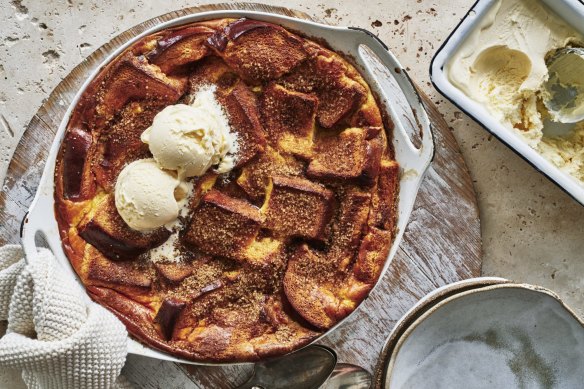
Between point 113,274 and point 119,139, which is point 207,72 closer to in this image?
point 119,139

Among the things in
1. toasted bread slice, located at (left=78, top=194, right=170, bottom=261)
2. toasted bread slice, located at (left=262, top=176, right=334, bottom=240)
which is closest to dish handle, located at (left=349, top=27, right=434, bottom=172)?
toasted bread slice, located at (left=262, top=176, right=334, bottom=240)

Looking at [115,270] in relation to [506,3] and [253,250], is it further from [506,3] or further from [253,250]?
[506,3]

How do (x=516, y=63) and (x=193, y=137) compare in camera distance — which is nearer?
(x=193, y=137)

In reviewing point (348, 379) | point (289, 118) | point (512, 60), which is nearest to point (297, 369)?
point (348, 379)

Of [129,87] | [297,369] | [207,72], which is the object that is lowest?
[297,369]

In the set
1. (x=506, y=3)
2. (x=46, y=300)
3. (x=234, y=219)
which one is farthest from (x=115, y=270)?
(x=506, y=3)

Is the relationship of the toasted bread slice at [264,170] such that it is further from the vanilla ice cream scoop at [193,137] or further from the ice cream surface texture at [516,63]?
the ice cream surface texture at [516,63]

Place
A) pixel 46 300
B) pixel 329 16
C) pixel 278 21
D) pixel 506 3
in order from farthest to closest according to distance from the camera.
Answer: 1. pixel 329 16
2. pixel 506 3
3. pixel 278 21
4. pixel 46 300
